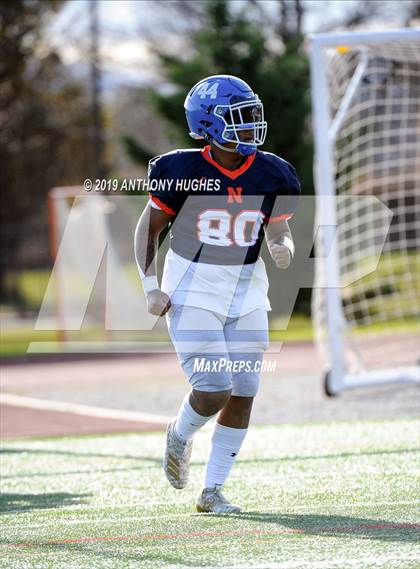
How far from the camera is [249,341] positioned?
194 inches

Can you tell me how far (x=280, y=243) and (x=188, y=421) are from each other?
86 cm

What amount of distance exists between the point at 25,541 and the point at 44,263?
72.0 ft

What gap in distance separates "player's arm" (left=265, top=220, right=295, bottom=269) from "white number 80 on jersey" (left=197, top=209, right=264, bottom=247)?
0.12 meters

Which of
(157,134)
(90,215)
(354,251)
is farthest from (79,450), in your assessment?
(157,134)

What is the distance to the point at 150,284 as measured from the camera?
16.3 feet

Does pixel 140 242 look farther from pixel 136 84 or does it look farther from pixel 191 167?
pixel 136 84

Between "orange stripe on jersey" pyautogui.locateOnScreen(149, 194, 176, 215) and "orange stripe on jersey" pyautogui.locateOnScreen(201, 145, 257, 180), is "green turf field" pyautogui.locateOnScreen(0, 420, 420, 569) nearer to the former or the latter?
"orange stripe on jersey" pyautogui.locateOnScreen(149, 194, 176, 215)

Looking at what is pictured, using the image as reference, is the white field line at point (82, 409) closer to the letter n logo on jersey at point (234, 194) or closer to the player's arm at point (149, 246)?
the player's arm at point (149, 246)

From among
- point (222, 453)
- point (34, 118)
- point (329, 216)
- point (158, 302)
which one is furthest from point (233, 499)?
point (34, 118)

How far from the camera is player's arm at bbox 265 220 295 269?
4.93 m

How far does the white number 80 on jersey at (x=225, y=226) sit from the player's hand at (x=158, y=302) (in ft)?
0.99

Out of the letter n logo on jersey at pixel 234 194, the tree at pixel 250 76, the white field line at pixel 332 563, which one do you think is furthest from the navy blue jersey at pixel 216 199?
the tree at pixel 250 76

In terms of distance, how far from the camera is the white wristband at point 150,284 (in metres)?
4.92

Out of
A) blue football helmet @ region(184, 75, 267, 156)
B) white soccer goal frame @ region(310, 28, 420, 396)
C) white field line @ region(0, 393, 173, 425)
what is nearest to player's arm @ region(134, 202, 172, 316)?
blue football helmet @ region(184, 75, 267, 156)
